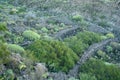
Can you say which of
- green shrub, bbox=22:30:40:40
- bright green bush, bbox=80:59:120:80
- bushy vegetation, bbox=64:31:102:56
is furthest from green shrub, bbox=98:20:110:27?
bright green bush, bbox=80:59:120:80

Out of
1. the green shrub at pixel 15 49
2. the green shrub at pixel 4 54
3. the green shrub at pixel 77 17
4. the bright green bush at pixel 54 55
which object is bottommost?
the green shrub at pixel 77 17

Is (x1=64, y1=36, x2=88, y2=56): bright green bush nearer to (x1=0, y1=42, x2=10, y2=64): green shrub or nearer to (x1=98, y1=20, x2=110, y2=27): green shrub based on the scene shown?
(x1=0, y1=42, x2=10, y2=64): green shrub

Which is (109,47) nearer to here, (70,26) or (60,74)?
(70,26)

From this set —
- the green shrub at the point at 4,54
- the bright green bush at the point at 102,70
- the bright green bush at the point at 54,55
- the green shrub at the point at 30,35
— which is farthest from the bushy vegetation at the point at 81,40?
the green shrub at the point at 4,54

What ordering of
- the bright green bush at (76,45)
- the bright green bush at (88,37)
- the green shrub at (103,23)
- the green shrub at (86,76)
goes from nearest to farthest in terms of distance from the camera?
1. the green shrub at (86,76)
2. the bright green bush at (76,45)
3. the bright green bush at (88,37)
4. the green shrub at (103,23)

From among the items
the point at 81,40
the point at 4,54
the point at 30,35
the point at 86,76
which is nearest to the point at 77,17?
the point at 81,40

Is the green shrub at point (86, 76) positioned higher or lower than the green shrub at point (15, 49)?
lower

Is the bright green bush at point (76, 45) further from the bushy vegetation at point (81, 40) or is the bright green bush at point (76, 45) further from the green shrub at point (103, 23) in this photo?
the green shrub at point (103, 23)
